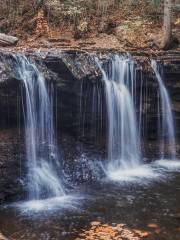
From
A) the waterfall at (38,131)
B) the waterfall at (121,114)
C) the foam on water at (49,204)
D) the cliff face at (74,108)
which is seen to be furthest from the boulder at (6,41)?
the foam on water at (49,204)

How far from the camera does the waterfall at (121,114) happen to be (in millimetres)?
13945

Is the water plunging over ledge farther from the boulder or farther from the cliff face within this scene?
the boulder

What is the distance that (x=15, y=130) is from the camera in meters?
12.2

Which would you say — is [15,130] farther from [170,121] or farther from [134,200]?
[170,121]

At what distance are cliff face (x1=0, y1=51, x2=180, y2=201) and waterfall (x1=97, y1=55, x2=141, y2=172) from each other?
0.84 feet

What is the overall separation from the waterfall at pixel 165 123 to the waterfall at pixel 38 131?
4.28m

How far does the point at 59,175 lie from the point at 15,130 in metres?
1.74

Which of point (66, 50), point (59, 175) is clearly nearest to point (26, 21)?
point (66, 50)

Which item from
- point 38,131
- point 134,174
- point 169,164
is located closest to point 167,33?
point 169,164

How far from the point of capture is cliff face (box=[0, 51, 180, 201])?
457 inches

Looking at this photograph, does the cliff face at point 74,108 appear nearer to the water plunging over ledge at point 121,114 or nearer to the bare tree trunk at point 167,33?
the water plunging over ledge at point 121,114

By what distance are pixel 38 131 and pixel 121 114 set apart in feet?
10.3

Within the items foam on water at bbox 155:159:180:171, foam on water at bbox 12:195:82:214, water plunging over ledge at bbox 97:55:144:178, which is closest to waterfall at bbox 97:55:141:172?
water plunging over ledge at bbox 97:55:144:178

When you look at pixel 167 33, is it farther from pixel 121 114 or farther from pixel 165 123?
pixel 121 114
